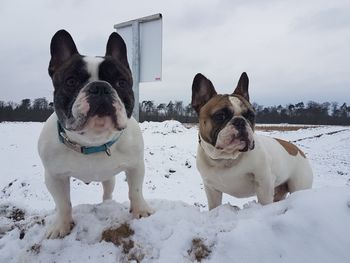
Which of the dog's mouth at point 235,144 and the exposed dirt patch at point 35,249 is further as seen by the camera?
the dog's mouth at point 235,144

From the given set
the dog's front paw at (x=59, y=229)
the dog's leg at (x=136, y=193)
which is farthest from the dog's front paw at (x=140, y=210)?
the dog's front paw at (x=59, y=229)

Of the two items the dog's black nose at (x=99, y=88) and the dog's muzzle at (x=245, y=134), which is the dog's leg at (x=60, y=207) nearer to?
the dog's black nose at (x=99, y=88)

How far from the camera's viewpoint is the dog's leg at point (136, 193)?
313cm

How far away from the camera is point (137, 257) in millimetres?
2383

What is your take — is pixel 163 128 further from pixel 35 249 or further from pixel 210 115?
pixel 35 249

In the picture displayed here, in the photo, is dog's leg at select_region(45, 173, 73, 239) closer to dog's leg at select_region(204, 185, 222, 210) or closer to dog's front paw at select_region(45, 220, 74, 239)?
dog's front paw at select_region(45, 220, 74, 239)

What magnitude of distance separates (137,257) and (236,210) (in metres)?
0.96

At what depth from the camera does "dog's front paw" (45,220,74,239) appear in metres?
2.82

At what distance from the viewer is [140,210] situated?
3129 mm

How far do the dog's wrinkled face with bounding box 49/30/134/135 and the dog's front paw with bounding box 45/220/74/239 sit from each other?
0.86m

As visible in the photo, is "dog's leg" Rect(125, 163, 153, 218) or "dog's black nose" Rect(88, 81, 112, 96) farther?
"dog's leg" Rect(125, 163, 153, 218)

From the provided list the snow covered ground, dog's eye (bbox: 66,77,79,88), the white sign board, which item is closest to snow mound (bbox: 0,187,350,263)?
the snow covered ground

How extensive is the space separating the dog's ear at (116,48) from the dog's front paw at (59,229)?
4.75 ft

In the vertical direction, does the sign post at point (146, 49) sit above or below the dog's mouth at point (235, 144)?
above
